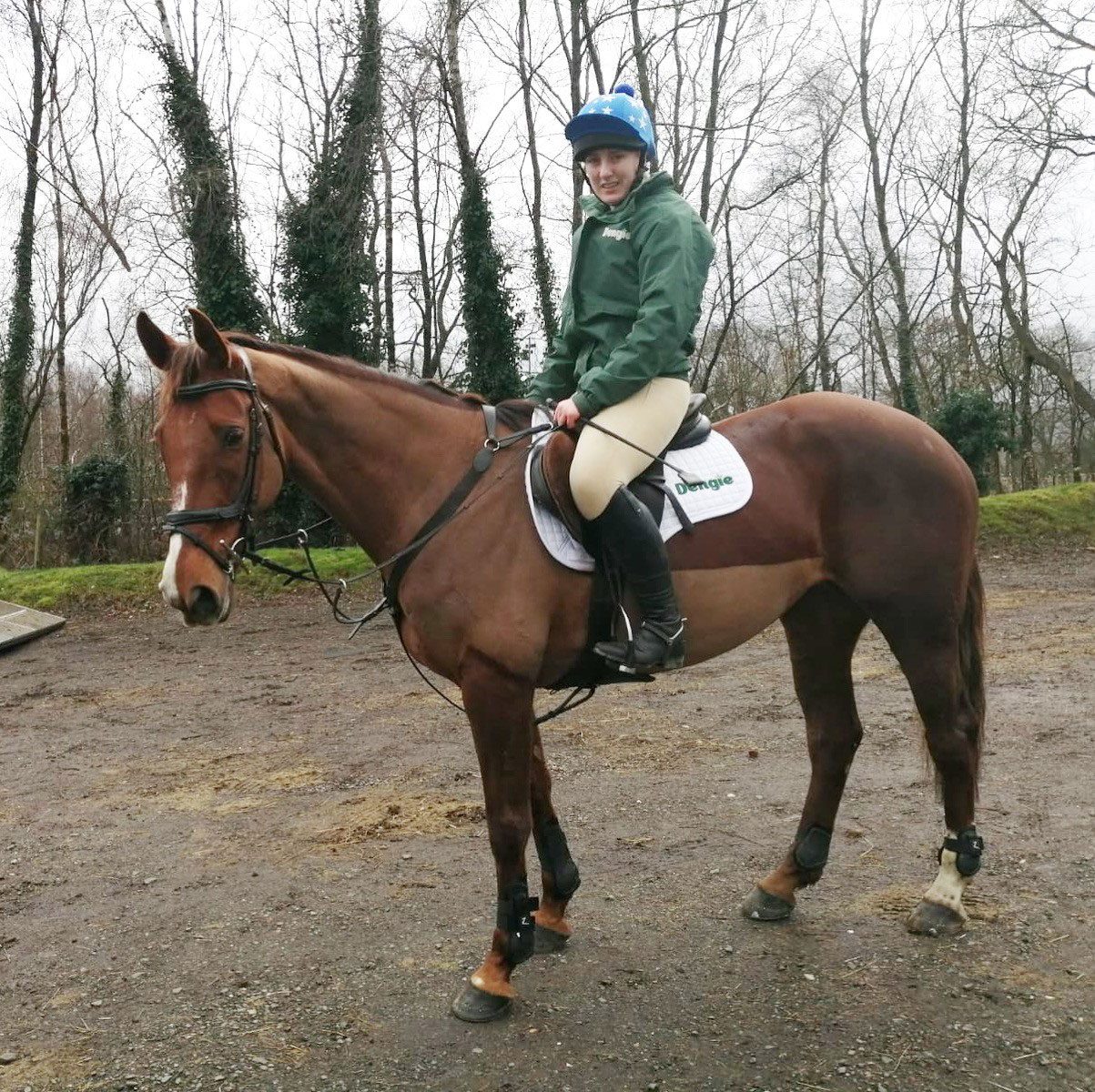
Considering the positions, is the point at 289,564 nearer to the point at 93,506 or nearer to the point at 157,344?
the point at 93,506

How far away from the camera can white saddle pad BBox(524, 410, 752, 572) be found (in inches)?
122

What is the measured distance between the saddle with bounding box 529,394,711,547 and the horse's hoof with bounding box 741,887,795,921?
153cm

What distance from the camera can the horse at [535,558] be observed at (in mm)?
2781

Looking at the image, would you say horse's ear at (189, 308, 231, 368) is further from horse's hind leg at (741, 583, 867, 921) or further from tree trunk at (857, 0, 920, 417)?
tree trunk at (857, 0, 920, 417)

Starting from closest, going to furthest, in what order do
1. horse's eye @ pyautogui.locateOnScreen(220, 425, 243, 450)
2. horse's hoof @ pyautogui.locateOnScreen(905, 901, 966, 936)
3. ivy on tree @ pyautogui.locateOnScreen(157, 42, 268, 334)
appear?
horse's eye @ pyautogui.locateOnScreen(220, 425, 243, 450) → horse's hoof @ pyautogui.locateOnScreen(905, 901, 966, 936) → ivy on tree @ pyautogui.locateOnScreen(157, 42, 268, 334)

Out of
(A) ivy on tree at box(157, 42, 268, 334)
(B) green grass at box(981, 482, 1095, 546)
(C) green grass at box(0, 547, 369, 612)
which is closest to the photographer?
(C) green grass at box(0, 547, 369, 612)

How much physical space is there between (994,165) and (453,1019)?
93.1ft

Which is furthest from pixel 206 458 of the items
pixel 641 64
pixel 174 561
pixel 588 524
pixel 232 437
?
pixel 641 64

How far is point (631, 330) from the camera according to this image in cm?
321

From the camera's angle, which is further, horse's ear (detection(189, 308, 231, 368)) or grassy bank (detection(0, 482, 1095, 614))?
grassy bank (detection(0, 482, 1095, 614))

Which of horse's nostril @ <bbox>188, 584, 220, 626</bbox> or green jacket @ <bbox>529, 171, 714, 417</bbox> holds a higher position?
green jacket @ <bbox>529, 171, 714, 417</bbox>

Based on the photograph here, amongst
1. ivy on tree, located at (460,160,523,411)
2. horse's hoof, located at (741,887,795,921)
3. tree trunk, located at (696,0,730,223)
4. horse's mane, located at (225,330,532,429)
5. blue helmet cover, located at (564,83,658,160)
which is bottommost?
horse's hoof, located at (741,887,795,921)

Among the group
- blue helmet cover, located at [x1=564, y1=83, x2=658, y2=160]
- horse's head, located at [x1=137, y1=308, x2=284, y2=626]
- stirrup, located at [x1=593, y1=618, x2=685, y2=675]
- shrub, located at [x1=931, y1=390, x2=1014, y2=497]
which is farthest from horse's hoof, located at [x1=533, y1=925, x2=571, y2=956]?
shrub, located at [x1=931, y1=390, x2=1014, y2=497]

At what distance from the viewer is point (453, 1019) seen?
302cm
